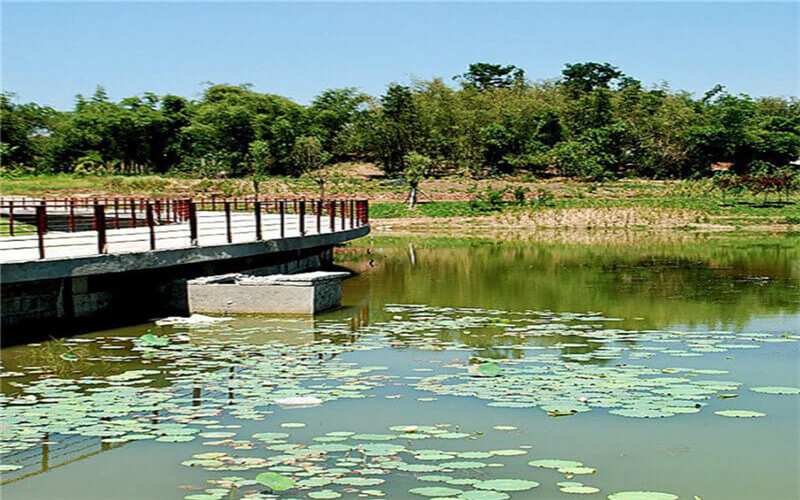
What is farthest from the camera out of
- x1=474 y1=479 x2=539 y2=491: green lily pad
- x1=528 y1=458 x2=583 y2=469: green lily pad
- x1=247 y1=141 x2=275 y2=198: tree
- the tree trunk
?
x1=247 y1=141 x2=275 y2=198: tree

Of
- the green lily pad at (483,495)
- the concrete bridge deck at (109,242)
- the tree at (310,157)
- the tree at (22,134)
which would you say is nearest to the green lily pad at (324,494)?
the green lily pad at (483,495)

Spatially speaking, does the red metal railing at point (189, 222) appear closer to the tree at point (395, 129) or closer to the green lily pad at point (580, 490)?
the green lily pad at point (580, 490)

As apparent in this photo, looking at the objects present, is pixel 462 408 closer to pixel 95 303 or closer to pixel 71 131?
pixel 95 303

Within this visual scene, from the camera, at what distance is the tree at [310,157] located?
177 feet

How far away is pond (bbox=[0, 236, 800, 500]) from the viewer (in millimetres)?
5734

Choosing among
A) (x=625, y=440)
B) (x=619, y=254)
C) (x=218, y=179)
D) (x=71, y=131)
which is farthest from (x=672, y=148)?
(x=625, y=440)

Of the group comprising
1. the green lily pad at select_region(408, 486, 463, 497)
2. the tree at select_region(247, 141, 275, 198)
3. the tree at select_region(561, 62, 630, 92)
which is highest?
the tree at select_region(561, 62, 630, 92)

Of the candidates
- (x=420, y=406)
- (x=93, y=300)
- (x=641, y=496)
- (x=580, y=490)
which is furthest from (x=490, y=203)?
(x=641, y=496)

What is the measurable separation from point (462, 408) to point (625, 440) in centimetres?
141

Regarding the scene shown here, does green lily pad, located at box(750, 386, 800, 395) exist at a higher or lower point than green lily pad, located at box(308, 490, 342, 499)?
lower

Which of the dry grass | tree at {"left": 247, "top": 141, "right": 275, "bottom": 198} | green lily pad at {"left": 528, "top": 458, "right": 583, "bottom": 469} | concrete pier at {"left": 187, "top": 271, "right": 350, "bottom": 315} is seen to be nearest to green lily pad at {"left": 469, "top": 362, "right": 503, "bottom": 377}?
green lily pad at {"left": 528, "top": 458, "right": 583, "bottom": 469}

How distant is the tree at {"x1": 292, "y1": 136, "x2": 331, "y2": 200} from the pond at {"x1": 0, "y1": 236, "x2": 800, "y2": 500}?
40742 mm

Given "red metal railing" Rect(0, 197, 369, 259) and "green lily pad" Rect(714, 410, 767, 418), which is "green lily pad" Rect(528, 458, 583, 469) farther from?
"red metal railing" Rect(0, 197, 369, 259)

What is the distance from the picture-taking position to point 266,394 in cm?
789
